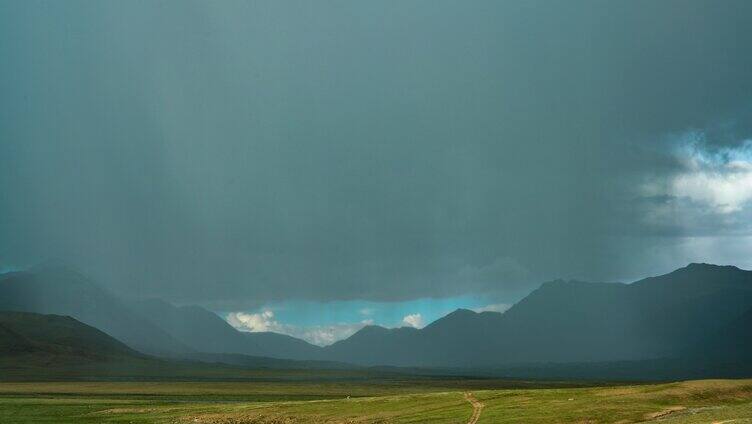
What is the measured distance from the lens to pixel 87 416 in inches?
3920

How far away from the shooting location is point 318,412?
8938cm

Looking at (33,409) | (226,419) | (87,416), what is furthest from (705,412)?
(33,409)

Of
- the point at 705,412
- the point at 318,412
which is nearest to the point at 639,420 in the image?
the point at 705,412

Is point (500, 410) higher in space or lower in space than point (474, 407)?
lower

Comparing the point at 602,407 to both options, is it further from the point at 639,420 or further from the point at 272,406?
the point at 272,406

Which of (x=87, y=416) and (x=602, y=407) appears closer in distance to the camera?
(x=602, y=407)

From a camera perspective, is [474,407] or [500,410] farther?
[474,407]

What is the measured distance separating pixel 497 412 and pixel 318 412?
26555 mm

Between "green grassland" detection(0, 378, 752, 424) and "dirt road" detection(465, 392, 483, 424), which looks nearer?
"green grassland" detection(0, 378, 752, 424)

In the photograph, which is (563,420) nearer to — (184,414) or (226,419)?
(226,419)

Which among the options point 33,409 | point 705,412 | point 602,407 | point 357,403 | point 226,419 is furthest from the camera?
point 33,409

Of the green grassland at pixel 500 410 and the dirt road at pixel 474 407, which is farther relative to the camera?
the dirt road at pixel 474 407

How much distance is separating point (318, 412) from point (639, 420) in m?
43.7

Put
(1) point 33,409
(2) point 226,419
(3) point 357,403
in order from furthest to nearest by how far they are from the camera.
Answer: (1) point 33,409, (3) point 357,403, (2) point 226,419
